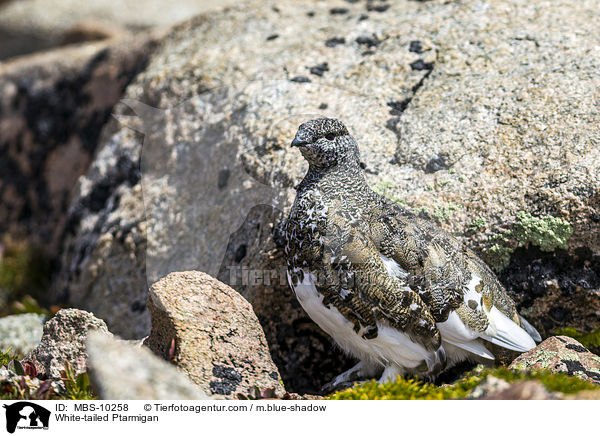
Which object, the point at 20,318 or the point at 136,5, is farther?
the point at 136,5

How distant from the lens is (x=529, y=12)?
6484mm

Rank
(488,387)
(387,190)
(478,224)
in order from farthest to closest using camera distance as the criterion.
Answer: (387,190)
(478,224)
(488,387)

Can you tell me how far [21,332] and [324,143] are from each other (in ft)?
13.4

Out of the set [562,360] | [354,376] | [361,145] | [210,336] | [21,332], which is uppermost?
[361,145]

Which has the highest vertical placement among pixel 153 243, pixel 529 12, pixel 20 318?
pixel 529 12

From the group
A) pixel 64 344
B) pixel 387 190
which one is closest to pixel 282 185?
pixel 387 190

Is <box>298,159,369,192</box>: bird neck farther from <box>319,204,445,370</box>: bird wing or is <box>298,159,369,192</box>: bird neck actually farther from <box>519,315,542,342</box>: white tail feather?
<box>519,315,542,342</box>: white tail feather

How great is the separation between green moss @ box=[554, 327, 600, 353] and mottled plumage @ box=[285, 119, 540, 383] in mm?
594

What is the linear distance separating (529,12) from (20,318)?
645 centimetres

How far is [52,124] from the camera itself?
942cm

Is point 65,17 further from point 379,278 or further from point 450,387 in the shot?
point 450,387

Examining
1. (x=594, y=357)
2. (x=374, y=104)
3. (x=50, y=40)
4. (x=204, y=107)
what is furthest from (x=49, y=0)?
(x=594, y=357)
